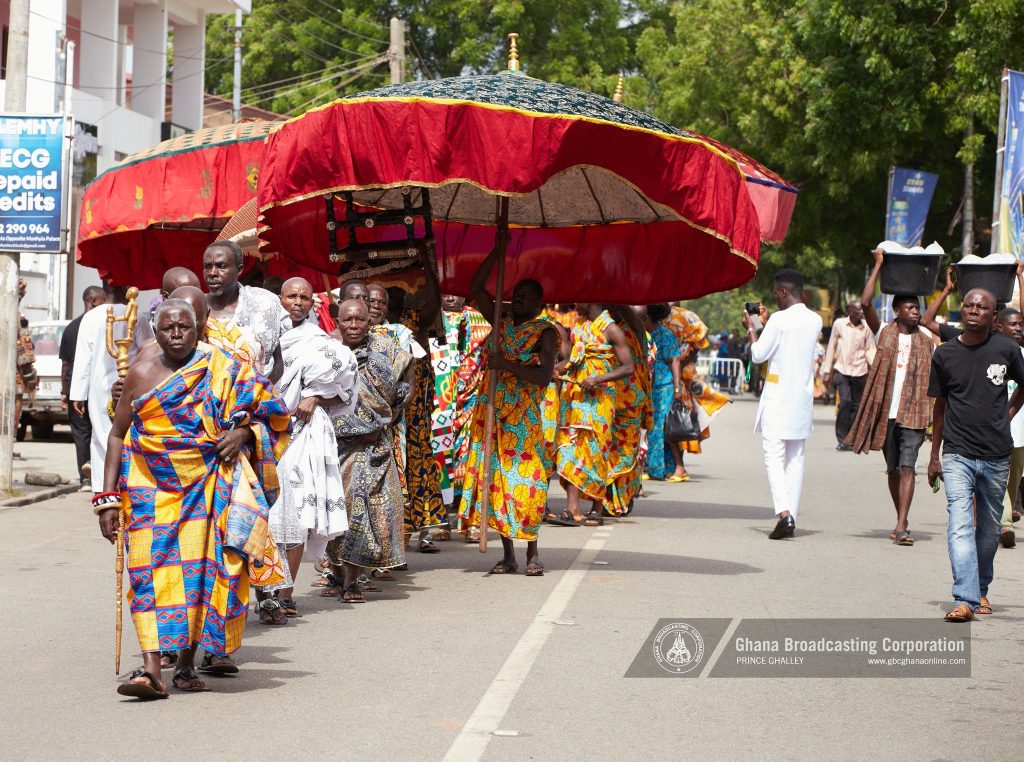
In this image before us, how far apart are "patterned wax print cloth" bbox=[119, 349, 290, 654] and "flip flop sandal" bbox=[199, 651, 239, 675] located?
0.99 ft

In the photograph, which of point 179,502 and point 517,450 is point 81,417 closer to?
point 517,450

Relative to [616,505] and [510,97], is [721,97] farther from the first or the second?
[510,97]

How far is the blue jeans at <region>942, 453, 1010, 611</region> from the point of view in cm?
874

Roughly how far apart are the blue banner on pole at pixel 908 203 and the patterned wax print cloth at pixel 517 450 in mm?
20613

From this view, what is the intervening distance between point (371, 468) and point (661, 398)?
326 inches

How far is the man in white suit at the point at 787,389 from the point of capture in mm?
12539

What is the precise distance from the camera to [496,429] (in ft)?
33.2

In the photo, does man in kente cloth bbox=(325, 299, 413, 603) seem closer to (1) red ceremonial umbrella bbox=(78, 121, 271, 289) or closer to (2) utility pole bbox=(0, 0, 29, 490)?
(1) red ceremonial umbrella bbox=(78, 121, 271, 289)

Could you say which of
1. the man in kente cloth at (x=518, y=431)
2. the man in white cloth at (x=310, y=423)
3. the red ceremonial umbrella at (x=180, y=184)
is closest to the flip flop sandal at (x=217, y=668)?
the man in white cloth at (x=310, y=423)

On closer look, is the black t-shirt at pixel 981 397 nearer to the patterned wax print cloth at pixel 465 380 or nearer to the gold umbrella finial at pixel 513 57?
the gold umbrella finial at pixel 513 57

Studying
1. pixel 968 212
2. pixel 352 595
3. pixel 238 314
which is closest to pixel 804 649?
pixel 352 595

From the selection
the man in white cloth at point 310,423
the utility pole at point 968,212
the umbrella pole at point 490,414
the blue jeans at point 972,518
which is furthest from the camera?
the utility pole at point 968,212

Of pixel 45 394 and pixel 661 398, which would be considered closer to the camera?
pixel 661 398

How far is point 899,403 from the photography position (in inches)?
475
